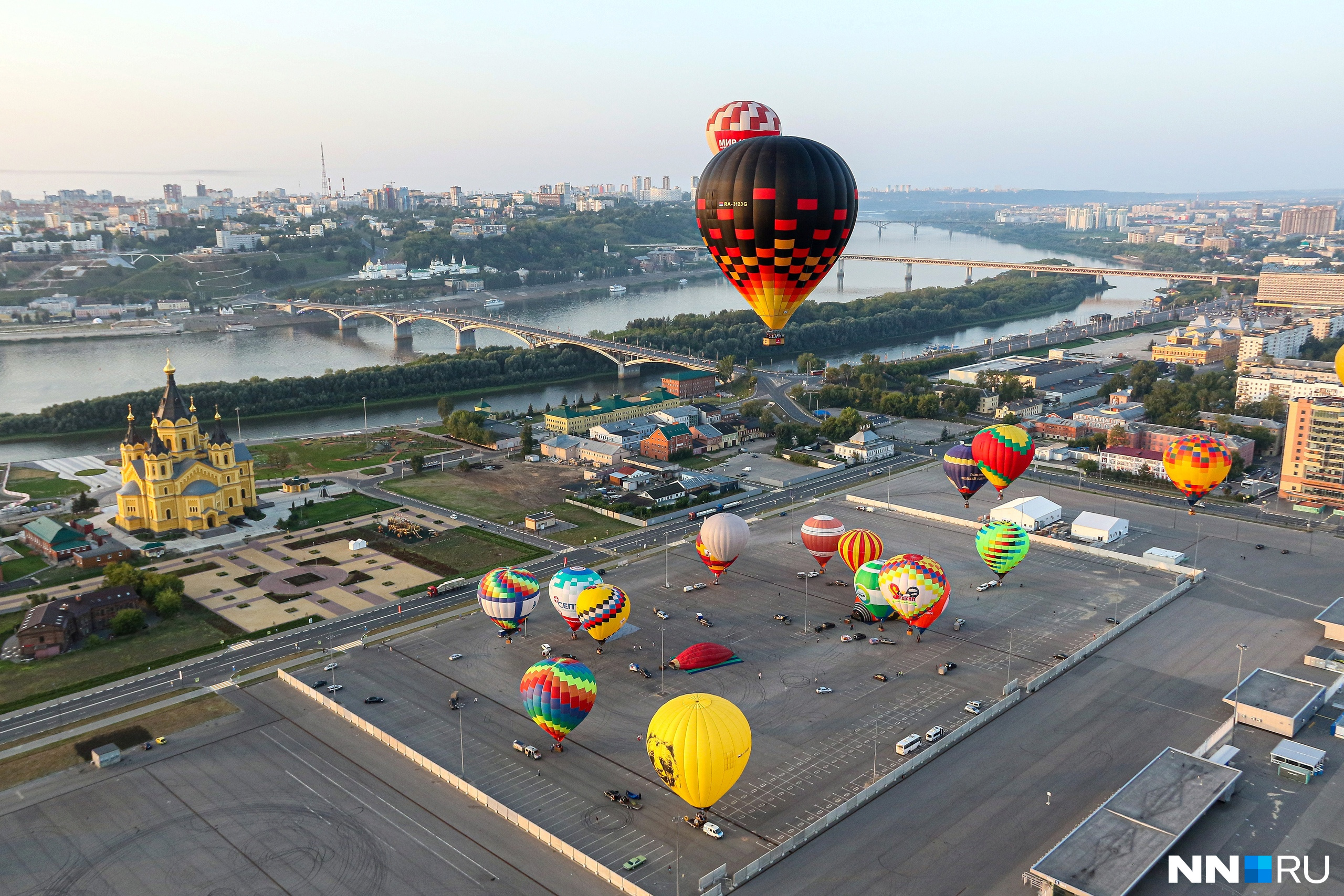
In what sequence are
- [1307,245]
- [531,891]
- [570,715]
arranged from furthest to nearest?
1. [1307,245]
2. [570,715]
3. [531,891]

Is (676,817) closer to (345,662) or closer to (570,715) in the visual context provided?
(570,715)

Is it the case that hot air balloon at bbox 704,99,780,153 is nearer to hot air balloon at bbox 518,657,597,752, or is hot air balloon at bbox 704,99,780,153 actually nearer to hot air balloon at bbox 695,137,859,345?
hot air balloon at bbox 695,137,859,345

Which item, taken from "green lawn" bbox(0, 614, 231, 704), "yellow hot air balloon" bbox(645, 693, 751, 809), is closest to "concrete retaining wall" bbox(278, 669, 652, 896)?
"yellow hot air balloon" bbox(645, 693, 751, 809)

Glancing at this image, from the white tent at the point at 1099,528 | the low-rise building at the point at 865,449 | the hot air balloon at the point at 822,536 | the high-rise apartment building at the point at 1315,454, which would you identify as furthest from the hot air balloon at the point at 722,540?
the high-rise apartment building at the point at 1315,454

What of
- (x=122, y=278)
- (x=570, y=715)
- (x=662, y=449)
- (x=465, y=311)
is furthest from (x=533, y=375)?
(x=122, y=278)

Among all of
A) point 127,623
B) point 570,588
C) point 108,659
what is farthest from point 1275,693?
point 127,623

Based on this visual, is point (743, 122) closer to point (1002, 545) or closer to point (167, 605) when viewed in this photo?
point (1002, 545)
